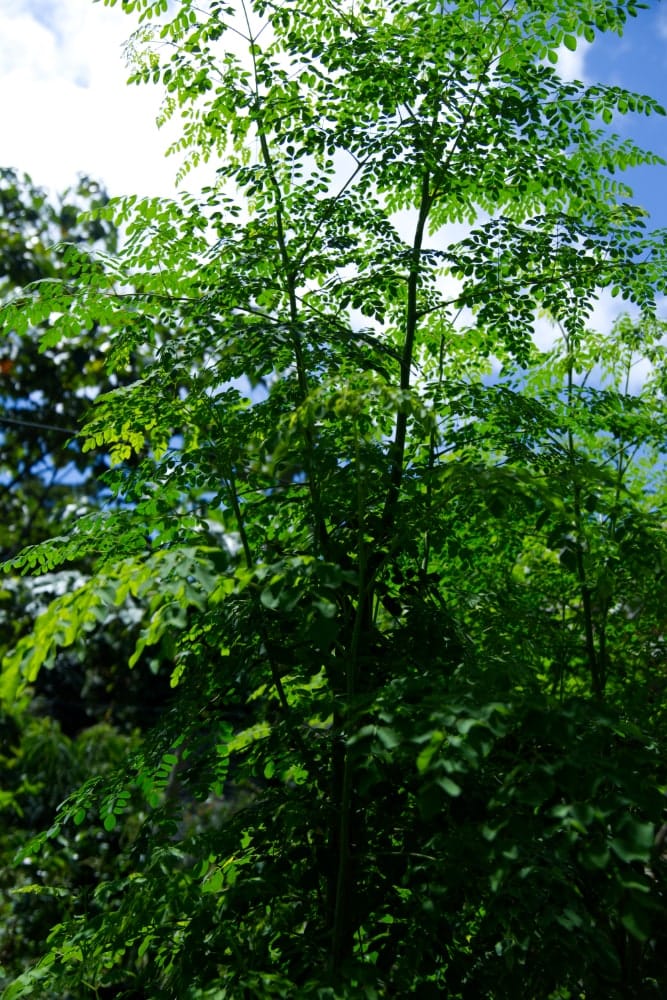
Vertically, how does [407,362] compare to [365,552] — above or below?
above

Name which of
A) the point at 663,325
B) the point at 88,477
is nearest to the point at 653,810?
the point at 663,325

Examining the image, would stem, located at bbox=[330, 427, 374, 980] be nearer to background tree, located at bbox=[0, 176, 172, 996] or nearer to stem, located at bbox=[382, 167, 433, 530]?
stem, located at bbox=[382, 167, 433, 530]

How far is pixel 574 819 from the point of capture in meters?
1.47

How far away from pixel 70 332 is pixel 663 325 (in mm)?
2548

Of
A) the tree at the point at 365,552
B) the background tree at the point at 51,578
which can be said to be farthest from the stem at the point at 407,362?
the background tree at the point at 51,578

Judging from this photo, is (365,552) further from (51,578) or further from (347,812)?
(51,578)

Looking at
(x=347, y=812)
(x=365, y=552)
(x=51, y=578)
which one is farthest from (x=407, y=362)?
(x=51, y=578)

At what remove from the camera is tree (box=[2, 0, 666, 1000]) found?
1744 mm

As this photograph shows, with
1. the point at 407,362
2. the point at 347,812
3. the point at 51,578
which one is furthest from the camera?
the point at 51,578

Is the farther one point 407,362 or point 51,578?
point 51,578

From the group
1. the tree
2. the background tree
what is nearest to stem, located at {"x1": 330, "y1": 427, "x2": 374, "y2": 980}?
the tree

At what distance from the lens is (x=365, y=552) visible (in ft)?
7.24

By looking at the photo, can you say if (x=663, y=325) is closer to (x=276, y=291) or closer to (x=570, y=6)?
(x=570, y=6)

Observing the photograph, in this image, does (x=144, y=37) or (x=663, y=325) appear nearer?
(x=144, y=37)
